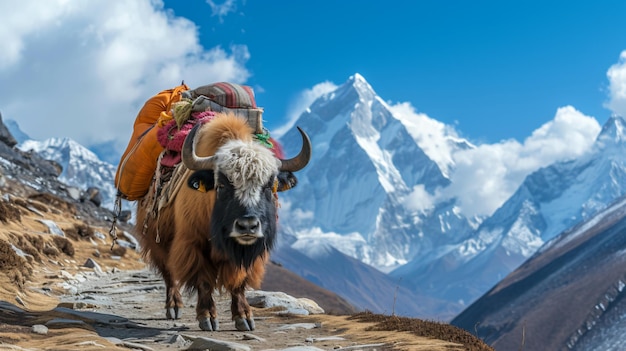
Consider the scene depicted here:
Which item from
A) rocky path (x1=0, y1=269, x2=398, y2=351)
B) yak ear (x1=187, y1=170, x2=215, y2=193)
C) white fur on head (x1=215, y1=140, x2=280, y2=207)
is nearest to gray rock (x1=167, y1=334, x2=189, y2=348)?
rocky path (x1=0, y1=269, x2=398, y2=351)

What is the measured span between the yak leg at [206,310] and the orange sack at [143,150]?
9.61 feet

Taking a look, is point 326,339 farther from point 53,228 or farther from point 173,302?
point 53,228

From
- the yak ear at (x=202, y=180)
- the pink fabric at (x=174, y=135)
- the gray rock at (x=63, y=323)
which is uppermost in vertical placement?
the pink fabric at (x=174, y=135)

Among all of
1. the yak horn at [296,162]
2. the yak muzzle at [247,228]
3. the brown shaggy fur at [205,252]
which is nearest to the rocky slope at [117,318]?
the brown shaggy fur at [205,252]

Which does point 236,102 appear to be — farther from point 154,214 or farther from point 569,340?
point 569,340

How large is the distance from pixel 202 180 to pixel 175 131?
6.89 ft

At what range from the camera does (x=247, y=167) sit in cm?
961

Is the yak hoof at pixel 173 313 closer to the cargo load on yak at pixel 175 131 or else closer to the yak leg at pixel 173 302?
the yak leg at pixel 173 302

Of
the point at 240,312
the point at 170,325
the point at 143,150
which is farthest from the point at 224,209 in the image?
the point at 143,150

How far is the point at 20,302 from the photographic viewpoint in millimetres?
11750

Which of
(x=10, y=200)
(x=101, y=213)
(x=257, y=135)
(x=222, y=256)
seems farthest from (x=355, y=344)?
(x=101, y=213)

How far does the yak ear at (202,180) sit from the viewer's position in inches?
385

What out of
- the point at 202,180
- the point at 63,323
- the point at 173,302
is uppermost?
the point at 202,180

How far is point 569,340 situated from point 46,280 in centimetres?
16768
